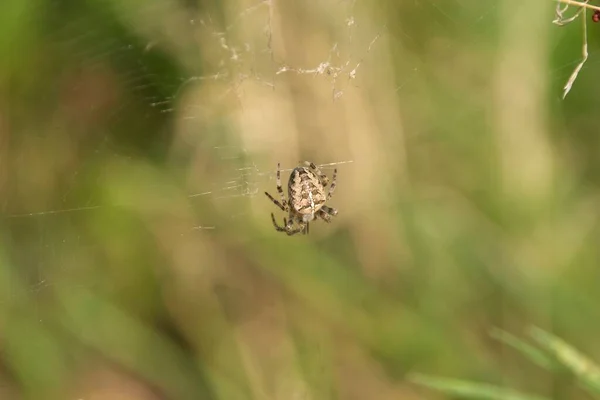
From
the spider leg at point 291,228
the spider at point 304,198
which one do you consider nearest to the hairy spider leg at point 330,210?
the spider at point 304,198

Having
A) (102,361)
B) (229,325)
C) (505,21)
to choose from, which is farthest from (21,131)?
(505,21)

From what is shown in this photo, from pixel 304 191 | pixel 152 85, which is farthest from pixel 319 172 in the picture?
pixel 152 85

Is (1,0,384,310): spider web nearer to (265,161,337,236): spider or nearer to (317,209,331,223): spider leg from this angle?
(265,161,337,236): spider

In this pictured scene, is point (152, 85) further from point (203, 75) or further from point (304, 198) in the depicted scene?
point (304, 198)

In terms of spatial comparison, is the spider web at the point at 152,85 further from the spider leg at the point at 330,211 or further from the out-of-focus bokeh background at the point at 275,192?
the spider leg at the point at 330,211

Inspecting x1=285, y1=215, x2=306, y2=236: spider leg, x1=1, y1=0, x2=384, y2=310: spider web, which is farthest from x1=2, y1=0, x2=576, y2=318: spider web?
x1=285, y1=215, x2=306, y2=236: spider leg

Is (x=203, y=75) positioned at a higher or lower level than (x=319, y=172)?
higher
